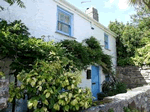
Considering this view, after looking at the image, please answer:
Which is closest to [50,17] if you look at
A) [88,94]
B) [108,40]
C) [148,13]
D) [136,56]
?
[88,94]

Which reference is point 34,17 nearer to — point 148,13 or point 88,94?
point 88,94

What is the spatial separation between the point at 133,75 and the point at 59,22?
23.1ft

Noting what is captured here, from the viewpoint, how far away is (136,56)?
32.3 ft

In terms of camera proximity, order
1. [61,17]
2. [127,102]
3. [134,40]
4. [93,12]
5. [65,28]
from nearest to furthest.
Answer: [127,102]
[61,17]
[65,28]
[93,12]
[134,40]

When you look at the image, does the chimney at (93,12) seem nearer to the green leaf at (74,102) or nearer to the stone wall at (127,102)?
the stone wall at (127,102)

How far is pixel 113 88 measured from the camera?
848cm

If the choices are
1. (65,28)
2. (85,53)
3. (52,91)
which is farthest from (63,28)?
(52,91)

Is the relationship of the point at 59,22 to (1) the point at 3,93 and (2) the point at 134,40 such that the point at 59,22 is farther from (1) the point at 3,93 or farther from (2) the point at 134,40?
(2) the point at 134,40

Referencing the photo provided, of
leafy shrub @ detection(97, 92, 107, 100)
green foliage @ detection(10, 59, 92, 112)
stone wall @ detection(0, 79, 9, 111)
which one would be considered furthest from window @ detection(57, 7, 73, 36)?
stone wall @ detection(0, 79, 9, 111)

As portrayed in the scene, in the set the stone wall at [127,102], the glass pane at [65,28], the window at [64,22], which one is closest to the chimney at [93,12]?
the window at [64,22]

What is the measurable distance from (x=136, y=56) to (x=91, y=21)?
432cm

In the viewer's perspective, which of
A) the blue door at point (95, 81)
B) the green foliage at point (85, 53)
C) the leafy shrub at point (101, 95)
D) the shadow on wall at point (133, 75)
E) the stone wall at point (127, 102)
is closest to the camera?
the stone wall at point (127, 102)

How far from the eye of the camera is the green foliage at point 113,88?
8022 millimetres

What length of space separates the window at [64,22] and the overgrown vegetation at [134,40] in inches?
224
